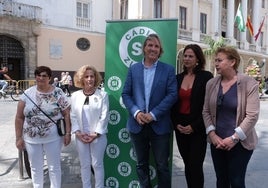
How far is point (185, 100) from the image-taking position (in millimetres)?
3582

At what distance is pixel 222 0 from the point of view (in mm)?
37438

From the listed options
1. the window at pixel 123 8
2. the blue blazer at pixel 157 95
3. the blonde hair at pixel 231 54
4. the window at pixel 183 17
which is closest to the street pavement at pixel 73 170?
the blue blazer at pixel 157 95

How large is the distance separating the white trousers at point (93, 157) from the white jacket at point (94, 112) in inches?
5.3

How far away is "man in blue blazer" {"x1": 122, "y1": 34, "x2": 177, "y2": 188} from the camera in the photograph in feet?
11.4

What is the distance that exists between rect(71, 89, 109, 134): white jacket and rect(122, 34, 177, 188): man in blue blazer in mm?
271

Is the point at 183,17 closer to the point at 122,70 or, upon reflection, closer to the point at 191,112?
the point at 122,70

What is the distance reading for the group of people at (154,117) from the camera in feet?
10.7

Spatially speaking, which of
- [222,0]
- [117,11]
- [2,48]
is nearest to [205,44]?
[222,0]

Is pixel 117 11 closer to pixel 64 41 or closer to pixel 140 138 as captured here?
pixel 64 41

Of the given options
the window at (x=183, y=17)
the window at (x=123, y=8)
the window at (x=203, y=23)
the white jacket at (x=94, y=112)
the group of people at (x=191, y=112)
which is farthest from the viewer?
the window at (x=203, y=23)

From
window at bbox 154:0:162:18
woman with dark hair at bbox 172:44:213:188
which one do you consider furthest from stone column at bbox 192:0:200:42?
woman with dark hair at bbox 172:44:213:188

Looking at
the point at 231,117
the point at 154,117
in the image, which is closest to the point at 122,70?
the point at 154,117

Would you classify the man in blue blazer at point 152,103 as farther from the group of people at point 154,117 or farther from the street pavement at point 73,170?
the street pavement at point 73,170

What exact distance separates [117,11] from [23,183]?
24.0 meters
